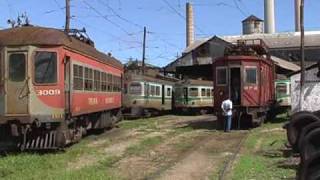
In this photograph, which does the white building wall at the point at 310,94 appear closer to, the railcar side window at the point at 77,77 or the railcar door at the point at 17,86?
the railcar side window at the point at 77,77

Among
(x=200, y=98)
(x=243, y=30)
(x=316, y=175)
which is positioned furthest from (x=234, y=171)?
(x=243, y=30)

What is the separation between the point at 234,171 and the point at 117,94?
15.0 meters

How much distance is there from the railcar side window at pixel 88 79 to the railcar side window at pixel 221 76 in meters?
9.03

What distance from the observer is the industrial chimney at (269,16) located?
3489 inches

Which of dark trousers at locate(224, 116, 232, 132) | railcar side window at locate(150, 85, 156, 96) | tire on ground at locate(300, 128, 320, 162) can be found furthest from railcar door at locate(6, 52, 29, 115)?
railcar side window at locate(150, 85, 156, 96)

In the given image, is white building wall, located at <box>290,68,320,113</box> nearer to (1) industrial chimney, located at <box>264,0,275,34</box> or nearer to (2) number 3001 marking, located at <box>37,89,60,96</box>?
(2) number 3001 marking, located at <box>37,89,60,96</box>

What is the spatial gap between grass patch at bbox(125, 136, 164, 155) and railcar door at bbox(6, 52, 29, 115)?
333cm

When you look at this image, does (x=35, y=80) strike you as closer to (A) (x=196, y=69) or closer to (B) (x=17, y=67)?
(B) (x=17, y=67)

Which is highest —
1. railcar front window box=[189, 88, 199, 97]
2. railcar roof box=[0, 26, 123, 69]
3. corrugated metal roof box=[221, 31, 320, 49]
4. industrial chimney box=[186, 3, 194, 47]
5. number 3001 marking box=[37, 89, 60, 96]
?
industrial chimney box=[186, 3, 194, 47]

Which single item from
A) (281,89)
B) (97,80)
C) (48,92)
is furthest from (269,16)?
(48,92)

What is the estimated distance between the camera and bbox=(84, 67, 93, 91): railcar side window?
21.0 meters

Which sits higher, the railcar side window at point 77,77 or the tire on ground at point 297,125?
the railcar side window at point 77,77

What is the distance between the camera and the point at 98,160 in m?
16.9

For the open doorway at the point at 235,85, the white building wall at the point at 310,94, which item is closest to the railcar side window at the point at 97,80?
the open doorway at the point at 235,85
